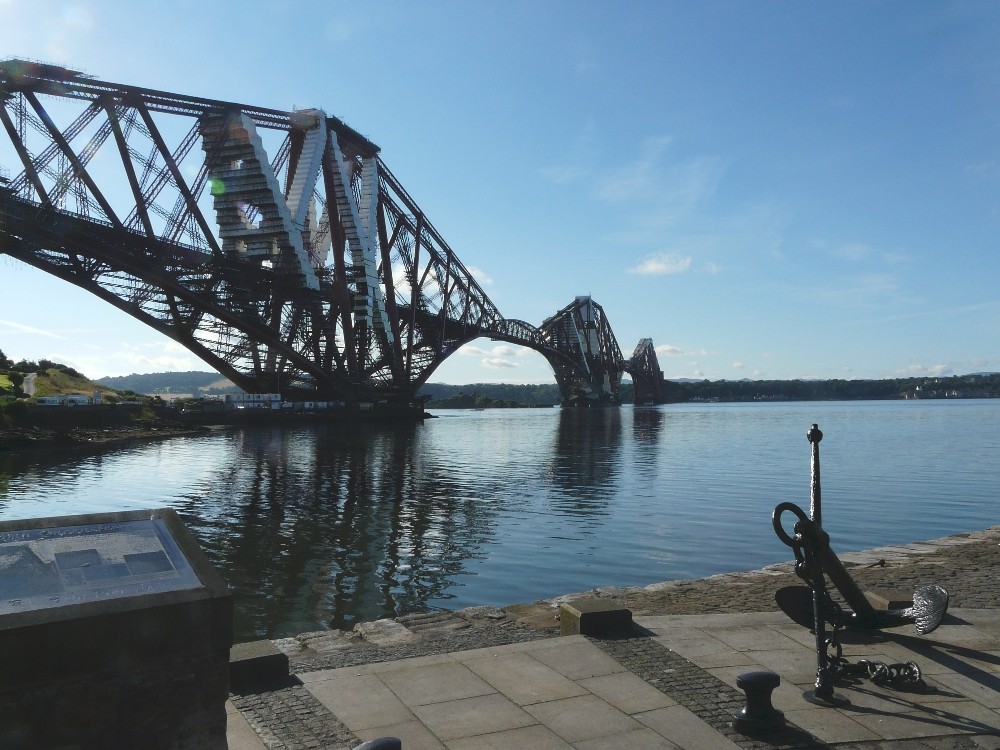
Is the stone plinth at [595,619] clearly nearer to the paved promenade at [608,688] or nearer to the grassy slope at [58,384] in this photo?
the paved promenade at [608,688]

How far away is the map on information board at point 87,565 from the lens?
13.9 feet

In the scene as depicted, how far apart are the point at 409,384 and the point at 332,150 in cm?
2969

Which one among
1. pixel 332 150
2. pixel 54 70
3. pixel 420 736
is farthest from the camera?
pixel 332 150

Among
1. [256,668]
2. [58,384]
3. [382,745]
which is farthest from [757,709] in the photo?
[58,384]

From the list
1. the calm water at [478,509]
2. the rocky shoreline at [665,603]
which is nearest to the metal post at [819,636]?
the rocky shoreline at [665,603]

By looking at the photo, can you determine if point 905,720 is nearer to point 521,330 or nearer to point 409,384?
point 409,384

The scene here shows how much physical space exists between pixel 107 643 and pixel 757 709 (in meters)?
4.73

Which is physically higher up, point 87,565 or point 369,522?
point 87,565

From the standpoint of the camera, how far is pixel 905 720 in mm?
6461

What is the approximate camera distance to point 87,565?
4.57 meters

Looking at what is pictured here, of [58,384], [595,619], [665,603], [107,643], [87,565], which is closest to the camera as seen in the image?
[107,643]

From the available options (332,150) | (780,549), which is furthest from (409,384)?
(780,549)

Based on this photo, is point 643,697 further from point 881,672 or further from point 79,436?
point 79,436

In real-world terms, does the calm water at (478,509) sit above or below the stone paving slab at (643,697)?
below
